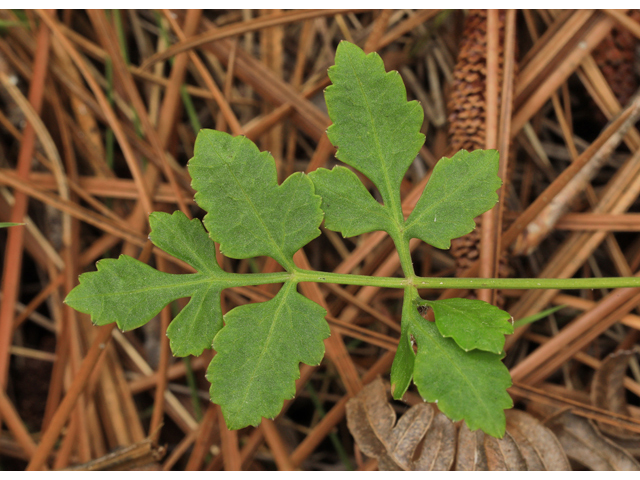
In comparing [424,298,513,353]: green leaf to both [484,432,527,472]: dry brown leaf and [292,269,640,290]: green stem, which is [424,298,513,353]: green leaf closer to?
[292,269,640,290]: green stem

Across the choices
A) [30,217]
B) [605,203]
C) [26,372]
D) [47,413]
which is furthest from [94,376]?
[605,203]

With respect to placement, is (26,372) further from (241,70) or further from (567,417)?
(567,417)

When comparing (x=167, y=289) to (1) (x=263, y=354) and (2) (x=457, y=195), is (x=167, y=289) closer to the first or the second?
(1) (x=263, y=354)

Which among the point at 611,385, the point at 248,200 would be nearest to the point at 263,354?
the point at 248,200

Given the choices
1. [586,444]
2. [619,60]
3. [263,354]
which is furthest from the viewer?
[619,60]

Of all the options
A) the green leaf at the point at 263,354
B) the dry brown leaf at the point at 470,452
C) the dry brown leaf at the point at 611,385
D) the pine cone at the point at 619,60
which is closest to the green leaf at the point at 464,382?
the green leaf at the point at 263,354

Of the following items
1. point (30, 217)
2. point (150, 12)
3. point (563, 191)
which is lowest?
point (30, 217)

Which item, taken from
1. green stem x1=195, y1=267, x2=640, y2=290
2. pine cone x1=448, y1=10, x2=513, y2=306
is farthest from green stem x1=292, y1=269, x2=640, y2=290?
pine cone x1=448, y1=10, x2=513, y2=306
